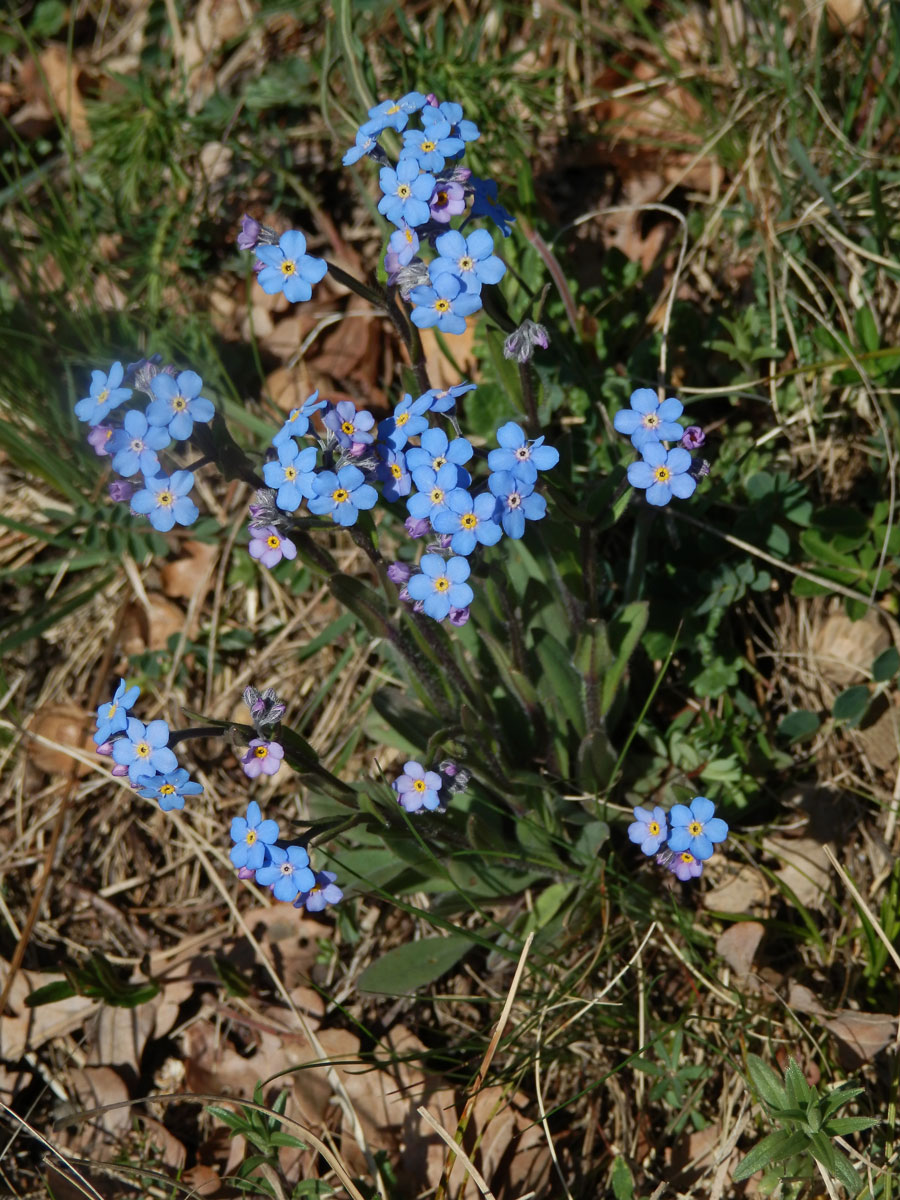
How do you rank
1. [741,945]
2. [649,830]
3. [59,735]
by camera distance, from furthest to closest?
[59,735] < [741,945] < [649,830]

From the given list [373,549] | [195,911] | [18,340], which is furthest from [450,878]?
[18,340]

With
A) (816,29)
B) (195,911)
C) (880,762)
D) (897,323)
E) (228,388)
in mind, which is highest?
(816,29)

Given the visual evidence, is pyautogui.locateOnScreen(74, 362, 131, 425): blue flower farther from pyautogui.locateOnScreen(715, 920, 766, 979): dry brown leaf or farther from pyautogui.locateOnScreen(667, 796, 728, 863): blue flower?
pyautogui.locateOnScreen(715, 920, 766, 979): dry brown leaf

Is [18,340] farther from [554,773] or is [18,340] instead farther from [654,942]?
[654,942]

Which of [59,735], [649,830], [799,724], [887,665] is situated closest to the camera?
[649,830]

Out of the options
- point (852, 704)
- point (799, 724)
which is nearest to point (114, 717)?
point (799, 724)

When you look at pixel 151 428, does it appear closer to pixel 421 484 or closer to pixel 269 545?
pixel 269 545

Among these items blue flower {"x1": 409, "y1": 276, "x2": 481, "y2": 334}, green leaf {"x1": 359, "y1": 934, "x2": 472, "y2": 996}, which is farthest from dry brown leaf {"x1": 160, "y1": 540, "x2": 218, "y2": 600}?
blue flower {"x1": 409, "y1": 276, "x2": 481, "y2": 334}
